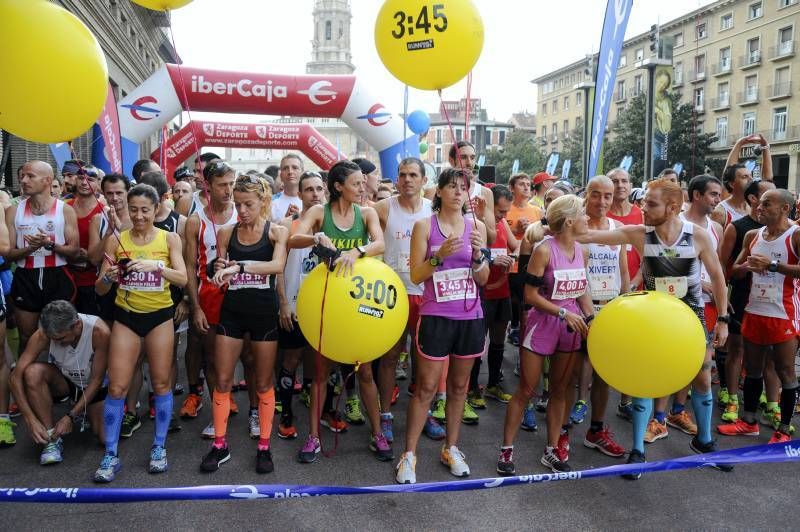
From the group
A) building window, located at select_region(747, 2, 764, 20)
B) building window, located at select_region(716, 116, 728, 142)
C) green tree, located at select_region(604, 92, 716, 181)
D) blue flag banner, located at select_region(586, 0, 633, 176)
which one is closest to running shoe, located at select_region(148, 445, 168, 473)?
blue flag banner, located at select_region(586, 0, 633, 176)

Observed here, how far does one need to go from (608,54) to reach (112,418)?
5.88m

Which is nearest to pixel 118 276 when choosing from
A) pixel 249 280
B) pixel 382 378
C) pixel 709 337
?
pixel 249 280

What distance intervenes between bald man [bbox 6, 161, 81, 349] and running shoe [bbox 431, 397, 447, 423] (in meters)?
2.99

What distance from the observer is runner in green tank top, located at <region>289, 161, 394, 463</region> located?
386cm

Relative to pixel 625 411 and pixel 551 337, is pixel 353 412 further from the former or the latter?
pixel 625 411

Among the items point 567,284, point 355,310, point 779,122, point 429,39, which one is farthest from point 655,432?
point 779,122

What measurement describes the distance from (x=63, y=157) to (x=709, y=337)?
366 inches

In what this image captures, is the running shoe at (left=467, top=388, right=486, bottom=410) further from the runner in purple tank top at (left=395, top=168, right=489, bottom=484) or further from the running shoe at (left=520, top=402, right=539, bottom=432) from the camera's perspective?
the runner in purple tank top at (left=395, top=168, right=489, bottom=484)

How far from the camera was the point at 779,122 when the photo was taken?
3753cm

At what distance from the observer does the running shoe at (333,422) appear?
14.4 ft

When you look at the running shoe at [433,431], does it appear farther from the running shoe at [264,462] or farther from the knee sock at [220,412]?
the knee sock at [220,412]

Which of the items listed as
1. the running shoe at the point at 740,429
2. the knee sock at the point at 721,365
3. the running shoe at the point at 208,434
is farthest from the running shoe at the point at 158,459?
the knee sock at the point at 721,365

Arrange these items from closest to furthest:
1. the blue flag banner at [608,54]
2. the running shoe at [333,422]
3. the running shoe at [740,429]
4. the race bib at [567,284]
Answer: the race bib at [567,284], the running shoe at [333,422], the running shoe at [740,429], the blue flag banner at [608,54]

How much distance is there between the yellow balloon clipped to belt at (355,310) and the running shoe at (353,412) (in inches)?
58.3
